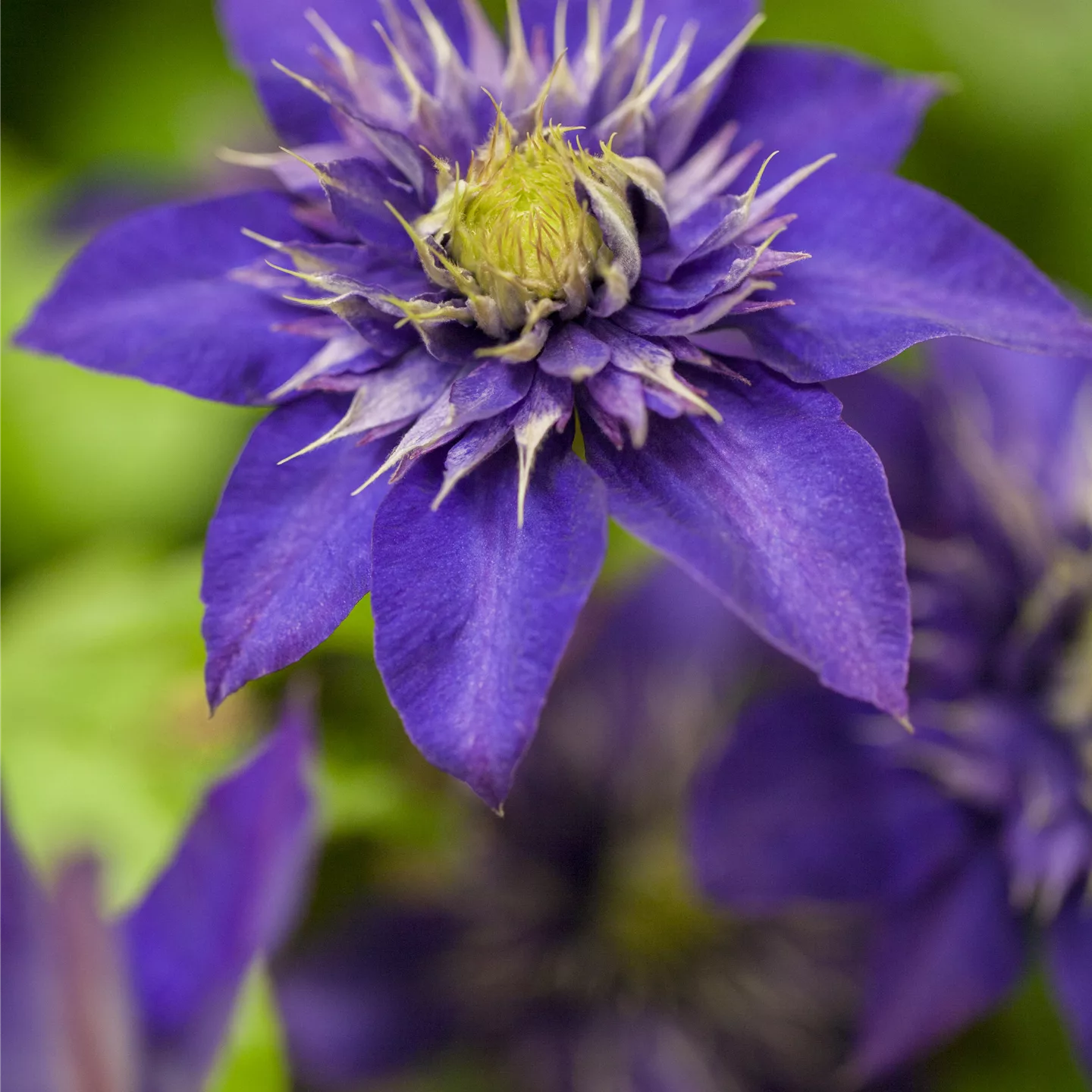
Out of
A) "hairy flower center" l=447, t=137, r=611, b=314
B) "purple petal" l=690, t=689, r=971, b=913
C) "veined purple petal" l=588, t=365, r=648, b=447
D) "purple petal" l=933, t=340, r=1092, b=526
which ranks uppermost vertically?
"hairy flower center" l=447, t=137, r=611, b=314

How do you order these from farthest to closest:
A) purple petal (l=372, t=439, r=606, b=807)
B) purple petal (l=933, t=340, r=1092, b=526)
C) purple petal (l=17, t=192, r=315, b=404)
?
purple petal (l=933, t=340, r=1092, b=526) → purple petal (l=17, t=192, r=315, b=404) → purple petal (l=372, t=439, r=606, b=807)

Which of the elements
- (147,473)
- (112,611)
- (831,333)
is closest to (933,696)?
(831,333)

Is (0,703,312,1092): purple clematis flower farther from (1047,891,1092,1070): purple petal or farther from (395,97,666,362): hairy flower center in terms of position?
(1047,891,1092,1070): purple petal

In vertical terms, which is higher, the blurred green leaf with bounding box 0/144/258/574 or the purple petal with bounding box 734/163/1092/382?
the purple petal with bounding box 734/163/1092/382

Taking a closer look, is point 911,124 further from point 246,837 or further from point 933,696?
point 246,837

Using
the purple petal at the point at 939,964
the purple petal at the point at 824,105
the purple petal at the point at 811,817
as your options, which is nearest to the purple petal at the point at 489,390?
the purple petal at the point at 824,105

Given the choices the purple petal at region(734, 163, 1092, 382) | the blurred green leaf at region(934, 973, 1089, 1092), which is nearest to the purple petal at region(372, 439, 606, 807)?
the purple petal at region(734, 163, 1092, 382)
